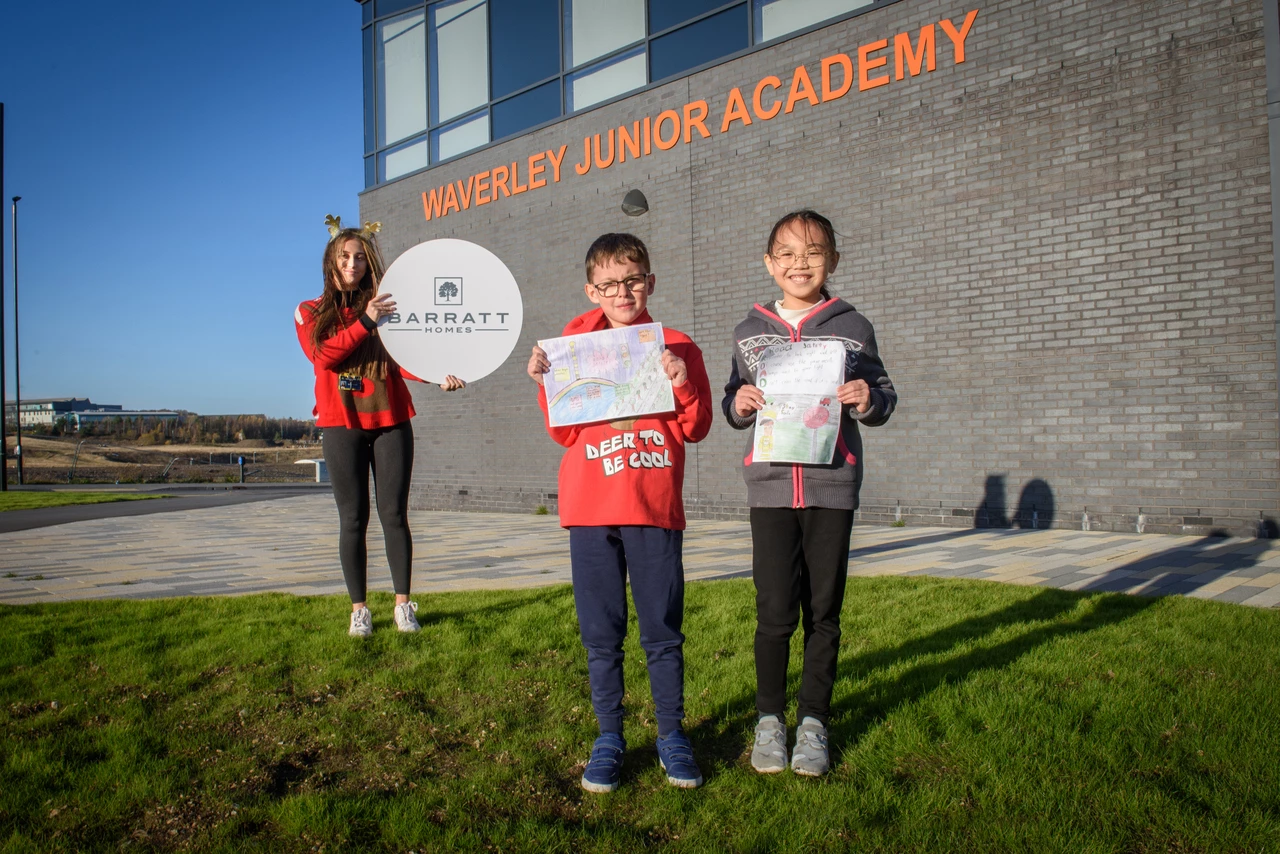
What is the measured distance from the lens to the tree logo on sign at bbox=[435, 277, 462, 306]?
361 cm

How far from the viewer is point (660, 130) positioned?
10.5 meters

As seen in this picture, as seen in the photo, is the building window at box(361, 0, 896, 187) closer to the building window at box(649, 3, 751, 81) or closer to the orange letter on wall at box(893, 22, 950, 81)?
the building window at box(649, 3, 751, 81)

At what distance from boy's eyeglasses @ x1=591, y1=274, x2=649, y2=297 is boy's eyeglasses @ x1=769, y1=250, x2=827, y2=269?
44 cm

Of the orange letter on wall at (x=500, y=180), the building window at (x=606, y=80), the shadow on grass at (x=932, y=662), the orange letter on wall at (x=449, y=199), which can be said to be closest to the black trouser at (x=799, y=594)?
the shadow on grass at (x=932, y=662)

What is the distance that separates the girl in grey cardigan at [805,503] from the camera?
2.57m

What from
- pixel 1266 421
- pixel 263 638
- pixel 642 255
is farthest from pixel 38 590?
pixel 1266 421

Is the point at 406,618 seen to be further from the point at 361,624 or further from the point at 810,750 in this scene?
the point at 810,750

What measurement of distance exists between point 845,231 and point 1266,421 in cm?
411

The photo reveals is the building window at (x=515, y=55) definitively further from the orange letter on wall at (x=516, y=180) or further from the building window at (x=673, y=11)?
the orange letter on wall at (x=516, y=180)

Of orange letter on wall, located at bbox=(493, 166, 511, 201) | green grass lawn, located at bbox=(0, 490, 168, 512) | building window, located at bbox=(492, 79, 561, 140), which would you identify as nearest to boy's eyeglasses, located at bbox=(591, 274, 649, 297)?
building window, located at bbox=(492, 79, 561, 140)

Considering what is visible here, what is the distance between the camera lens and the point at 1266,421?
6.81 m

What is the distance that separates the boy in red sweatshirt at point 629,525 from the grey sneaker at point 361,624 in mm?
1849

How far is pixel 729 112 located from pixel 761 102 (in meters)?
0.43

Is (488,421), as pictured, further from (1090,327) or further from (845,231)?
(1090,327)
